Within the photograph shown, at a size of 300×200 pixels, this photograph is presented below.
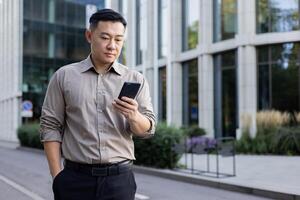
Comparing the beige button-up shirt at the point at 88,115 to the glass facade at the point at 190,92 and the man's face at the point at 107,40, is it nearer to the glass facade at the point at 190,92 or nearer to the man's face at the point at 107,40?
the man's face at the point at 107,40

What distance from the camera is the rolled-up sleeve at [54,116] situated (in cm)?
279

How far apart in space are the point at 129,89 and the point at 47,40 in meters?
49.3

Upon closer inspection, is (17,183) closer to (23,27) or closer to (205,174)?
(205,174)

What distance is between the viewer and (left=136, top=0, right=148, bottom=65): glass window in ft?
119

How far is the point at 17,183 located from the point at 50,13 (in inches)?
1610

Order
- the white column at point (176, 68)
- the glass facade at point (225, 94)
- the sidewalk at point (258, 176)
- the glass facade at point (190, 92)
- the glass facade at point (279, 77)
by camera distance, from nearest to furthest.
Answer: the sidewalk at point (258, 176)
the glass facade at point (279, 77)
the glass facade at point (225, 94)
the glass facade at point (190, 92)
the white column at point (176, 68)

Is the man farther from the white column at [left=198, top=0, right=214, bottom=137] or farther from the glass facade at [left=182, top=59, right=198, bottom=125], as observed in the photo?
the glass facade at [left=182, top=59, right=198, bottom=125]

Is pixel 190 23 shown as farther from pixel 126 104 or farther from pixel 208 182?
pixel 126 104

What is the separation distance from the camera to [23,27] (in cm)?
4847

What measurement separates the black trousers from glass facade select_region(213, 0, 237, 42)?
2418cm

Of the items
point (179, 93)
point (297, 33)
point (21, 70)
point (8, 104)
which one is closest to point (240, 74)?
point (297, 33)

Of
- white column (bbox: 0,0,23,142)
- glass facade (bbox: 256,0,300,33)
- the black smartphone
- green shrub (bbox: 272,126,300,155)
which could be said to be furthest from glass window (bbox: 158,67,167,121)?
the black smartphone

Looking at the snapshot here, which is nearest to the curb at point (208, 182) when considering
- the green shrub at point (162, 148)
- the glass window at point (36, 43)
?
the green shrub at point (162, 148)

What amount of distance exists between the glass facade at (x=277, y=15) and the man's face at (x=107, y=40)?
22.7 m
